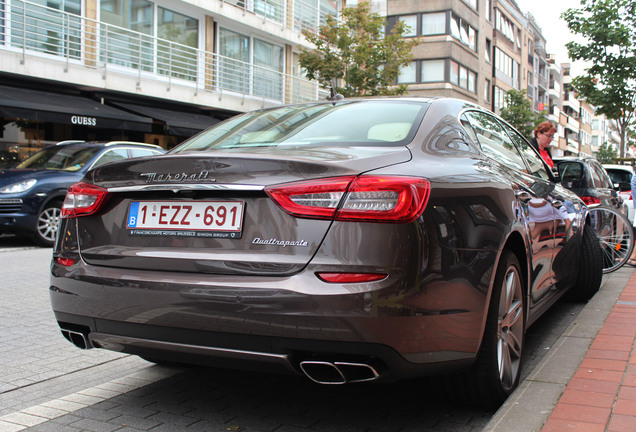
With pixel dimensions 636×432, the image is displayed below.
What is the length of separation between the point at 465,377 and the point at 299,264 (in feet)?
3.59

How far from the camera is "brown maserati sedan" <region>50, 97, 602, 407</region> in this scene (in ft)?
8.46

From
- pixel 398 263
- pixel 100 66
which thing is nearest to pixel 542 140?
pixel 398 263

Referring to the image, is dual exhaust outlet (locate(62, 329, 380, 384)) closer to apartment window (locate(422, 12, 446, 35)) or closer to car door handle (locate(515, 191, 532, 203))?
car door handle (locate(515, 191, 532, 203))

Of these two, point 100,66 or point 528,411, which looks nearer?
point 528,411

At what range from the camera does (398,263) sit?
8.47 ft

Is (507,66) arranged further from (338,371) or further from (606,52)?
(338,371)

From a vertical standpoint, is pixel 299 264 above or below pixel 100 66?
below

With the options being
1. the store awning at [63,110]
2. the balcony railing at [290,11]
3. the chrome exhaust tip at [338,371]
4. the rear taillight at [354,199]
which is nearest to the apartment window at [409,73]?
the balcony railing at [290,11]

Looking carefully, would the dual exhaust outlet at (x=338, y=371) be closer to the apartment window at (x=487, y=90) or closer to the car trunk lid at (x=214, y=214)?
the car trunk lid at (x=214, y=214)

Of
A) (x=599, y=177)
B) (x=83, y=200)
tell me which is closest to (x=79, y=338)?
(x=83, y=200)

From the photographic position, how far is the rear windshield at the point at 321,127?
3.31 m

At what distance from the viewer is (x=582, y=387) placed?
Answer: 3346mm

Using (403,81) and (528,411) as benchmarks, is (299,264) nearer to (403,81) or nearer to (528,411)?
(528,411)

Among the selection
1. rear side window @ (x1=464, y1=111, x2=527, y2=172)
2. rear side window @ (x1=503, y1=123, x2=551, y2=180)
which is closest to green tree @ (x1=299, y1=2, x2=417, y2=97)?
rear side window @ (x1=503, y1=123, x2=551, y2=180)
